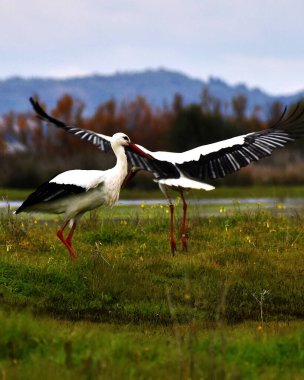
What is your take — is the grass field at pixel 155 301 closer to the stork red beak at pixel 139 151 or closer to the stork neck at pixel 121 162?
the stork neck at pixel 121 162

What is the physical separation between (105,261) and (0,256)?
1628 mm

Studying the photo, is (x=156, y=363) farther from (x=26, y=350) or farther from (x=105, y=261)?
(x=105, y=261)

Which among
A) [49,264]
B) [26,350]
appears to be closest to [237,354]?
[26,350]

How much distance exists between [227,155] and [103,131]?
174 feet

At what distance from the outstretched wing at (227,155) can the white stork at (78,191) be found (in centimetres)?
111

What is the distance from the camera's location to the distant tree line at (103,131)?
107 feet

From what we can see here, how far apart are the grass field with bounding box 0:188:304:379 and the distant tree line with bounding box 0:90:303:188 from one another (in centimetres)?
272

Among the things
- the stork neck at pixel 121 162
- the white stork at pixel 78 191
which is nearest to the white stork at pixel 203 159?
the stork neck at pixel 121 162

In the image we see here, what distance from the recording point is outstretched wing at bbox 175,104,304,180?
11.4 m

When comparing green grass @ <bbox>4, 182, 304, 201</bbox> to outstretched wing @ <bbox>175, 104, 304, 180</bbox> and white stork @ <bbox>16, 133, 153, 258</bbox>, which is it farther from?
white stork @ <bbox>16, 133, 153, 258</bbox>

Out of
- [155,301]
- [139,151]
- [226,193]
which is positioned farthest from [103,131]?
[155,301]

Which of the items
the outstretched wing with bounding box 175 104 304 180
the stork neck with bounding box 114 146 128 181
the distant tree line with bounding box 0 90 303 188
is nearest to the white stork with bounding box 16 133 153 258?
the stork neck with bounding box 114 146 128 181

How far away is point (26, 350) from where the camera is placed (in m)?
6.16

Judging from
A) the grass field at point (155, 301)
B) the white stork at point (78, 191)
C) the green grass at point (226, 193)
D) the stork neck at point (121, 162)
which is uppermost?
the stork neck at point (121, 162)
